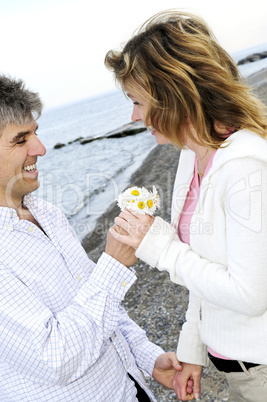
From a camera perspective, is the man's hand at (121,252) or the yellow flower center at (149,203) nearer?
the man's hand at (121,252)

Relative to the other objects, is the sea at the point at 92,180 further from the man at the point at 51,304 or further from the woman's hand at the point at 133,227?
the woman's hand at the point at 133,227

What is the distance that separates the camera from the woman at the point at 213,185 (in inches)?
84.5

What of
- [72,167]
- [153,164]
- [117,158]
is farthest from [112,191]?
[72,167]

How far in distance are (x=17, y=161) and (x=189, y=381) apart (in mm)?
2384

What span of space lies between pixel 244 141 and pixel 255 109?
39 centimetres

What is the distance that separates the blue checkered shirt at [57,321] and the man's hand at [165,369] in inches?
8.4

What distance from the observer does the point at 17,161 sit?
3328 millimetres

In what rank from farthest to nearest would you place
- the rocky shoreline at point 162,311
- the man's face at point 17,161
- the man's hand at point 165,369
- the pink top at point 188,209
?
the rocky shoreline at point 162,311
the man's hand at point 165,369
the man's face at point 17,161
the pink top at point 188,209

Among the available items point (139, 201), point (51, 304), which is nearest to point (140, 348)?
A: point (51, 304)

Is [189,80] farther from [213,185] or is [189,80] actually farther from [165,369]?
[165,369]

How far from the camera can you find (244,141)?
2.27 meters

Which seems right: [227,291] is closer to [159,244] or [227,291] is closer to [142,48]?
[159,244]

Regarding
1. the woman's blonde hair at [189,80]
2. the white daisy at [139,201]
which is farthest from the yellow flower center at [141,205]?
the woman's blonde hair at [189,80]

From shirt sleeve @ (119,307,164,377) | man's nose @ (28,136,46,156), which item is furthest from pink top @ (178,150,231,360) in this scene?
man's nose @ (28,136,46,156)
